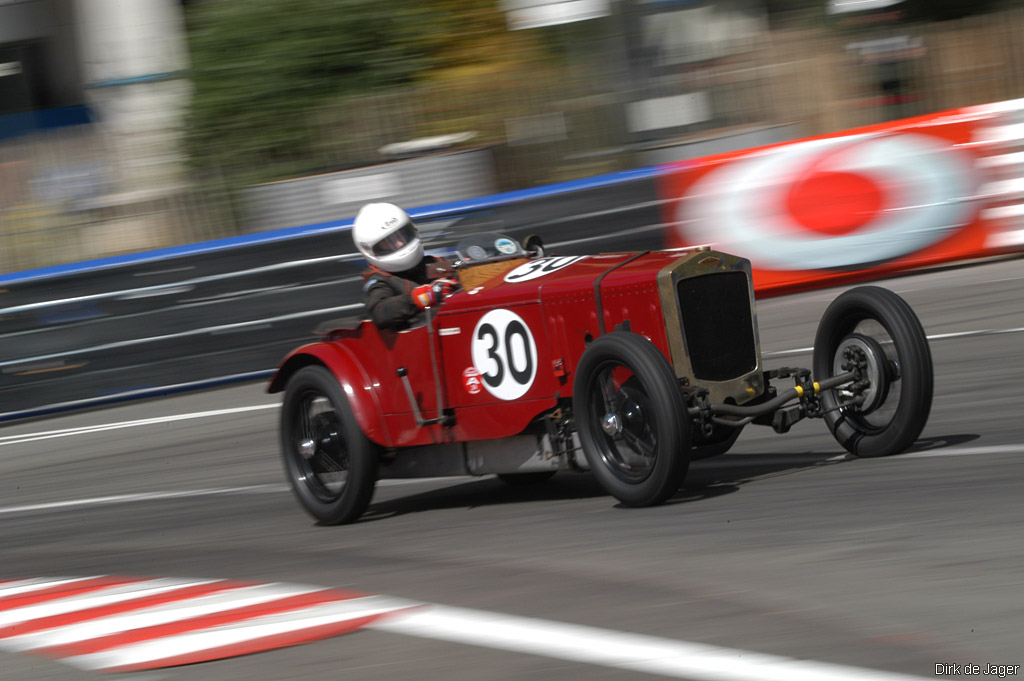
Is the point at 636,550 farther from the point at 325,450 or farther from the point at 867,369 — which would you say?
the point at 325,450

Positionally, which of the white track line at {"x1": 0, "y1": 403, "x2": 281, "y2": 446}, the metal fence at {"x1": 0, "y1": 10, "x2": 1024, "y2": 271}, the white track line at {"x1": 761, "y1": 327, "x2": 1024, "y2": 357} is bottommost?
the white track line at {"x1": 761, "y1": 327, "x2": 1024, "y2": 357}

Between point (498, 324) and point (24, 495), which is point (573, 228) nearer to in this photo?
point (24, 495)

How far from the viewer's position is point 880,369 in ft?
19.2

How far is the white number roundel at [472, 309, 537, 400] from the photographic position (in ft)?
20.2

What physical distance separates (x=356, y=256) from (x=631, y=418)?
6867 millimetres

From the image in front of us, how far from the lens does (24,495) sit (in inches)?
348

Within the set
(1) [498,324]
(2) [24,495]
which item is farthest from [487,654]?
(2) [24,495]

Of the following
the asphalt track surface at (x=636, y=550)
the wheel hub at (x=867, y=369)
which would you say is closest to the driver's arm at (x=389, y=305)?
the asphalt track surface at (x=636, y=550)

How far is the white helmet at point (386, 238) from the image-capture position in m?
6.72

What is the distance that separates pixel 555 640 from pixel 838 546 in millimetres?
1166

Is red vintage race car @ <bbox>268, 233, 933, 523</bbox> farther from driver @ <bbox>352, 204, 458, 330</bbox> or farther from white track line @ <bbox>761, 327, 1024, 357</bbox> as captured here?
Result: white track line @ <bbox>761, 327, 1024, 357</bbox>

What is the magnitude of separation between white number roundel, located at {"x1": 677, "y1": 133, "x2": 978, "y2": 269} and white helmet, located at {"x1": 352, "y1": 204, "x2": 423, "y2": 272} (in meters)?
5.98

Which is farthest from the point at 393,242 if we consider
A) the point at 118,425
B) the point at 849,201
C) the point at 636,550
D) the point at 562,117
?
the point at 562,117

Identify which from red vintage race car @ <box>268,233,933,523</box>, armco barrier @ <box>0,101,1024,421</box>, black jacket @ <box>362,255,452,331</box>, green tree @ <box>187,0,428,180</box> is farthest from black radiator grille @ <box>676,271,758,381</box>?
green tree @ <box>187,0,428,180</box>
